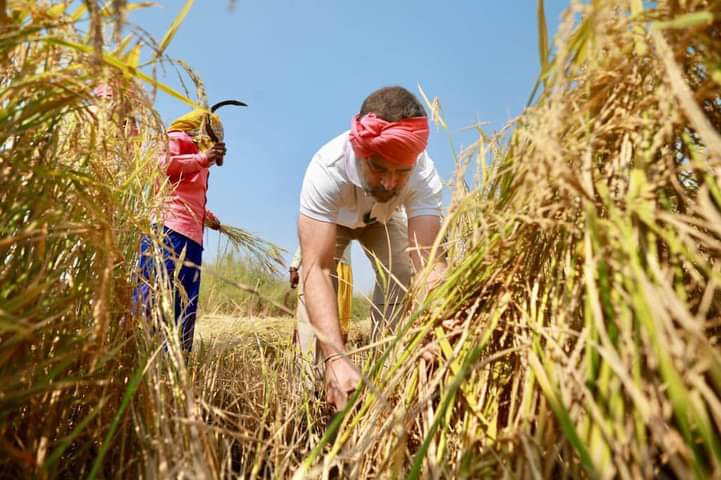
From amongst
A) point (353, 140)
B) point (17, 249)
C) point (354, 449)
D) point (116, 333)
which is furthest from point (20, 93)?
point (353, 140)

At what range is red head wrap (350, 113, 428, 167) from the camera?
1.72 meters

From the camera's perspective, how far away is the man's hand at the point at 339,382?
1.30 metres

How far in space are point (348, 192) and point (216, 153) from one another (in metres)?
1.10

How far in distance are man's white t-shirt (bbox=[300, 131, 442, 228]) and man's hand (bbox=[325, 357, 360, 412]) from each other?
663mm

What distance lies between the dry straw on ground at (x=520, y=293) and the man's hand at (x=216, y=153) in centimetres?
180

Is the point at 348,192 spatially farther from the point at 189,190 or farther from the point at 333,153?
the point at 189,190

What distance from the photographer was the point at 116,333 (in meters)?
0.89

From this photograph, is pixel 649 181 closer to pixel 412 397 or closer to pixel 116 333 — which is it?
pixel 412 397

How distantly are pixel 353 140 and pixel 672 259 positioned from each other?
140cm

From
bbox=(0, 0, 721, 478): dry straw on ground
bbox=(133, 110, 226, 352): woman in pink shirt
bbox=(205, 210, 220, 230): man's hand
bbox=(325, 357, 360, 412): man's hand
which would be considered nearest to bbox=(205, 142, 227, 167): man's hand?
bbox=(133, 110, 226, 352): woman in pink shirt

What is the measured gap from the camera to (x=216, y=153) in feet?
8.95

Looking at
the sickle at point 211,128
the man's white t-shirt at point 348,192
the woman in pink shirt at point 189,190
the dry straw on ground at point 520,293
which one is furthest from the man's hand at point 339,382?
the sickle at point 211,128

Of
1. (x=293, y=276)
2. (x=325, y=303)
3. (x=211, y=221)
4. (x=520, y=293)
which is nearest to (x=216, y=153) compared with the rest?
(x=211, y=221)

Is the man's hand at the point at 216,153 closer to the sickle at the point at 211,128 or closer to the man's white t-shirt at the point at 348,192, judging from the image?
the sickle at the point at 211,128
